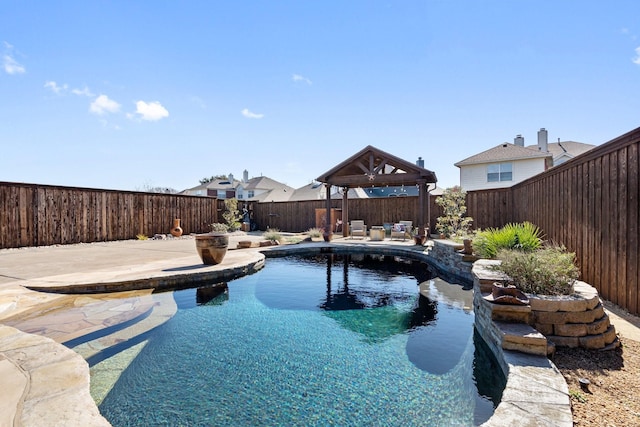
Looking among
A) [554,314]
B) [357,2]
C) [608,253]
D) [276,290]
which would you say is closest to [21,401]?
[276,290]

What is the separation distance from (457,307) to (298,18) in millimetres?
8536

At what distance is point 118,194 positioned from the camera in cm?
1198

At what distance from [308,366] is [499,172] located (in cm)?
1801

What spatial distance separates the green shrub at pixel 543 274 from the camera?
3.20 meters

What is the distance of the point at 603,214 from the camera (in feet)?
13.0

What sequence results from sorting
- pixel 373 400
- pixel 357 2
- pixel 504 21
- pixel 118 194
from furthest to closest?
pixel 118 194, pixel 357 2, pixel 504 21, pixel 373 400

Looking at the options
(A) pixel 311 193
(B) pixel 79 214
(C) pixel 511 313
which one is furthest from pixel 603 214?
(A) pixel 311 193

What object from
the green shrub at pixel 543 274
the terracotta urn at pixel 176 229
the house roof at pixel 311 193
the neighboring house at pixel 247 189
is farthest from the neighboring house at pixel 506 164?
the neighboring house at pixel 247 189

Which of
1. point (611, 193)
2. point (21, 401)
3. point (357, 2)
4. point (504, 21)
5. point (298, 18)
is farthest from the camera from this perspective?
point (298, 18)

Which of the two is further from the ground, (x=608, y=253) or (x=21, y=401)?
(x=608, y=253)

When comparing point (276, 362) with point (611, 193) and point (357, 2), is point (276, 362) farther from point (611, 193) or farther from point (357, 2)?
point (357, 2)

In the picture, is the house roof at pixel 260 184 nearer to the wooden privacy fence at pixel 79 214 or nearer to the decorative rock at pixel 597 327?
the wooden privacy fence at pixel 79 214

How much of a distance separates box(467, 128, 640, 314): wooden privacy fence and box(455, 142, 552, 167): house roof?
1185cm

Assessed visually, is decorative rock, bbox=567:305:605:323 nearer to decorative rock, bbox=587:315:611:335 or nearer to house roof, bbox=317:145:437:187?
decorative rock, bbox=587:315:611:335
